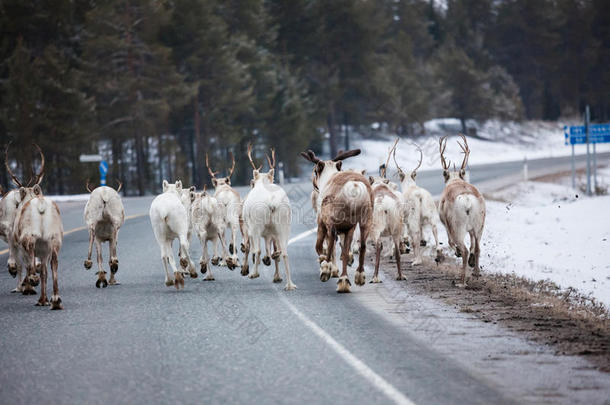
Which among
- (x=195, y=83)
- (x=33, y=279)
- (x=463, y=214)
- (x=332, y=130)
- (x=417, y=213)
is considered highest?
(x=195, y=83)

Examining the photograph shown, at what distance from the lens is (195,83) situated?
44781 mm

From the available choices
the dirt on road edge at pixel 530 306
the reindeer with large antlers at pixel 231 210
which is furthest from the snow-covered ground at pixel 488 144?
the dirt on road edge at pixel 530 306

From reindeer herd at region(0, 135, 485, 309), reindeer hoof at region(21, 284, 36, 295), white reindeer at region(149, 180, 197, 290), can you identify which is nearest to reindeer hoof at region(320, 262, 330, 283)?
reindeer herd at region(0, 135, 485, 309)

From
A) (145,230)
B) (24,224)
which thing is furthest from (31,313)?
(145,230)

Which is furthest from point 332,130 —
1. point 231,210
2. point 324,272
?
point 324,272

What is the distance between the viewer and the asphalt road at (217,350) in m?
6.23

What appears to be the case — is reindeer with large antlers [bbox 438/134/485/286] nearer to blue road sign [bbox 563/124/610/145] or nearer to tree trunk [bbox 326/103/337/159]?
blue road sign [bbox 563/124/610/145]

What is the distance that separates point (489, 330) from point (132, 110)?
3760cm

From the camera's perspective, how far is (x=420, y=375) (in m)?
6.64

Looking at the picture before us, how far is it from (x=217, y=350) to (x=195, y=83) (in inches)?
1511

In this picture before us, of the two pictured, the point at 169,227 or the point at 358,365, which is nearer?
the point at 358,365

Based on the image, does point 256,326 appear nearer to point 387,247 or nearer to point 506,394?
point 506,394

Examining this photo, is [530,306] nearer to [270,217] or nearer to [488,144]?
[270,217]

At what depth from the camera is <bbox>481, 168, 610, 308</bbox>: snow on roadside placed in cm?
1488
